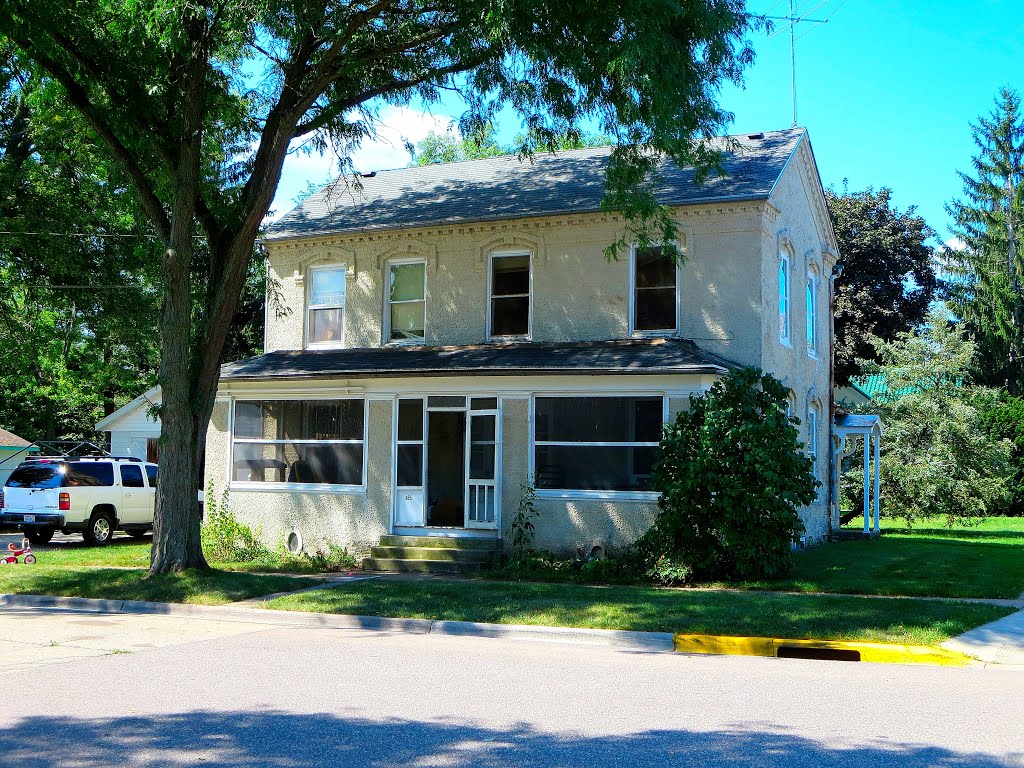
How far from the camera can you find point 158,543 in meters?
14.6

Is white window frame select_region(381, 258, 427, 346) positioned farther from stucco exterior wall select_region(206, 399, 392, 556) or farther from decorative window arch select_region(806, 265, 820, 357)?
decorative window arch select_region(806, 265, 820, 357)

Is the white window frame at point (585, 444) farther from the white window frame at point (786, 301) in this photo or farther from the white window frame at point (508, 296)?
the white window frame at point (786, 301)

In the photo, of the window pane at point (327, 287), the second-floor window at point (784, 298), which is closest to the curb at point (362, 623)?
the window pane at point (327, 287)

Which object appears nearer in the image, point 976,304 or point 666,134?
point 666,134

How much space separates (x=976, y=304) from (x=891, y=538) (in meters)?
21.6

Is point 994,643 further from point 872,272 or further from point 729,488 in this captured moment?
point 872,272

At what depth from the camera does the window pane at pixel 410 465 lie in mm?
18344

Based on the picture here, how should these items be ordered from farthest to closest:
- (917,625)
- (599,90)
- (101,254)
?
(101,254) < (599,90) < (917,625)

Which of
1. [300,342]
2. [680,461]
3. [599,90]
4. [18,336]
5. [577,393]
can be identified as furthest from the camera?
[18,336]

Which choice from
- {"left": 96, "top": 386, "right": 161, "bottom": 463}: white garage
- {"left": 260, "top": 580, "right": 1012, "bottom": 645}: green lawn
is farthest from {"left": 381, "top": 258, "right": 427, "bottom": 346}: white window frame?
{"left": 96, "top": 386, "right": 161, "bottom": 463}: white garage

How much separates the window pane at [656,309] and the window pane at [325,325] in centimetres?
638

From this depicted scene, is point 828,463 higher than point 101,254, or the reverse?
point 101,254

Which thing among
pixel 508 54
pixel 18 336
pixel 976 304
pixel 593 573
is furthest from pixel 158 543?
pixel 976 304

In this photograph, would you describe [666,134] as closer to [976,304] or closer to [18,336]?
[18,336]
